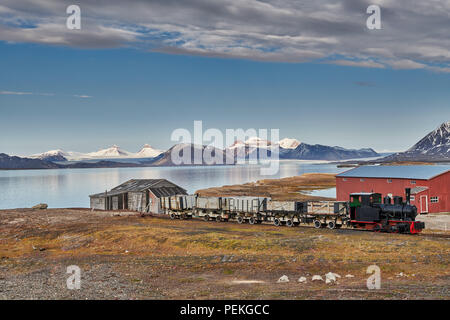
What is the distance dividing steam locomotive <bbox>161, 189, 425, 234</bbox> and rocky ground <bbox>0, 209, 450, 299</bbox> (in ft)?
6.05

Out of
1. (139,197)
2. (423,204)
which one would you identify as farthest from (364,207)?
(139,197)

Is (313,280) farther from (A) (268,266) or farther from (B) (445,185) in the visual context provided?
(B) (445,185)

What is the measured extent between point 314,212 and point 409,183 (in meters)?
23.6

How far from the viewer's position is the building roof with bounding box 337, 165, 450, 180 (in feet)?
190

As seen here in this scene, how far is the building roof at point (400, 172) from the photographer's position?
58031 mm

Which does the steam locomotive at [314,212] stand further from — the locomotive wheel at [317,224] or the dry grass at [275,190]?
the dry grass at [275,190]

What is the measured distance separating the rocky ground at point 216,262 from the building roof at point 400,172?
2074 centimetres

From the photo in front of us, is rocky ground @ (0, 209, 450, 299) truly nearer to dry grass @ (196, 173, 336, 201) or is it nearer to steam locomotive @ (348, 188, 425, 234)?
steam locomotive @ (348, 188, 425, 234)

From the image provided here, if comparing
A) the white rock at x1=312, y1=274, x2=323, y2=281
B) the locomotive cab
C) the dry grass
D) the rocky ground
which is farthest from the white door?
the white rock at x1=312, y1=274, x2=323, y2=281

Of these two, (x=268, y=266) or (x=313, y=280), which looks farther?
(x=268, y=266)

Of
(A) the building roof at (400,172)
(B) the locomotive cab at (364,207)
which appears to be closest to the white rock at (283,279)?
(B) the locomotive cab at (364,207)

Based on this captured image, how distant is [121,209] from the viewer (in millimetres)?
66188
